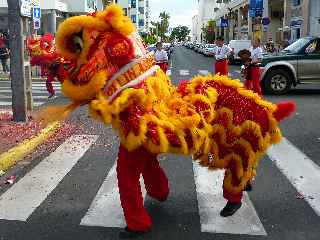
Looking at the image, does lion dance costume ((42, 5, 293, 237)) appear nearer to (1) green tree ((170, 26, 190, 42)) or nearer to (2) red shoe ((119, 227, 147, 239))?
(2) red shoe ((119, 227, 147, 239))

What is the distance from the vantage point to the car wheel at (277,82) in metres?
13.8

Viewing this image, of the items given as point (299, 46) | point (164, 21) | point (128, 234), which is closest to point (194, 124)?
point (128, 234)

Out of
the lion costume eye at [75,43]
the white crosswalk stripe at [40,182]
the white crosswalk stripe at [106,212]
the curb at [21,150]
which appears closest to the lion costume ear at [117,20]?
the lion costume eye at [75,43]

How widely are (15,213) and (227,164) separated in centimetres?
210

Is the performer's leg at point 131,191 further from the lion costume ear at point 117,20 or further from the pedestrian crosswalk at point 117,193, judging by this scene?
the lion costume ear at point 117,20

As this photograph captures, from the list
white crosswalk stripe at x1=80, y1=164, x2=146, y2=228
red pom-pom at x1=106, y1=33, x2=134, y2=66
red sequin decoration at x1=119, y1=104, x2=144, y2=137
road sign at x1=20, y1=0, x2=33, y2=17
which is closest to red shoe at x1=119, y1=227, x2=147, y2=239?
white crosswalk stripe at x1=80, y1=164, x2=146, y2=228

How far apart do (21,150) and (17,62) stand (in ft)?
7.69

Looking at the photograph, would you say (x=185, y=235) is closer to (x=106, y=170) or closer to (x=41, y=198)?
(x=41, y=198)

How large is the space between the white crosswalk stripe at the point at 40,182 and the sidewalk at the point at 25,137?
0.35m

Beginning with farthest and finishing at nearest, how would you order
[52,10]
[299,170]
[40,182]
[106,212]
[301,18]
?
[52,10] → [301,18] → [299,170] → [40,182] → [106,212]

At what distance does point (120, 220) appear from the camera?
15.0ft

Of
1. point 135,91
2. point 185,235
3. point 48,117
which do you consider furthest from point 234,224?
point 48,117

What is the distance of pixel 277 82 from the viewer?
13.8 meters

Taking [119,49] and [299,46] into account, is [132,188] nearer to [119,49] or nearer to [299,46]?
[119,49]
